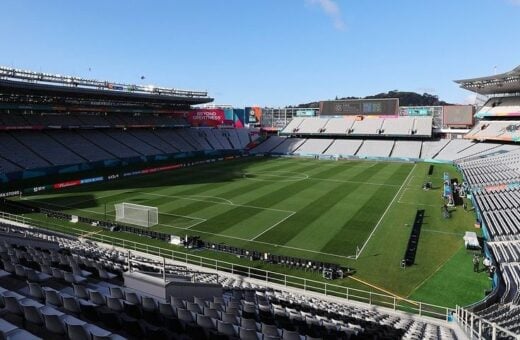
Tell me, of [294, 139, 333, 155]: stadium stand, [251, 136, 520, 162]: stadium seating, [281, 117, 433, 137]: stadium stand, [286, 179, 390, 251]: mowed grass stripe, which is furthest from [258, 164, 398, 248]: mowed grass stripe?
[281, 117, 433, 137]: stadium stand

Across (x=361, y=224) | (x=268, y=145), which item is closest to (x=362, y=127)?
(x=268, y=145)

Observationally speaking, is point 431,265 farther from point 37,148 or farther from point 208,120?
point 208,120

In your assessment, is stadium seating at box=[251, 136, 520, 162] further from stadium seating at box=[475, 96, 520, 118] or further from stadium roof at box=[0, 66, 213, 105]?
stadium roof at box=[0, 66, 213, 105]

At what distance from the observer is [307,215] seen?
35.8m

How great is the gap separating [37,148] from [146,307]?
5546cm

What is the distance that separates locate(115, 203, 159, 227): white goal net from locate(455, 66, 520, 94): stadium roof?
55.3 meters

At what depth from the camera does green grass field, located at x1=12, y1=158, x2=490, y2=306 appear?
925 inches

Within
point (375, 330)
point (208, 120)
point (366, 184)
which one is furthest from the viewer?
point (208, 120)

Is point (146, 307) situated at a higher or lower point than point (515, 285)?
higher

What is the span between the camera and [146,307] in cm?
909

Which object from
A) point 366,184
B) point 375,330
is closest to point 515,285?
point 375,330

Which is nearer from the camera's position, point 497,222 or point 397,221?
point 497,222

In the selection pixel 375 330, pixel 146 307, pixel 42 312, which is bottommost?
pixel 375 330

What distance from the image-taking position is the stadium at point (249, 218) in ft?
35.0
